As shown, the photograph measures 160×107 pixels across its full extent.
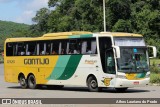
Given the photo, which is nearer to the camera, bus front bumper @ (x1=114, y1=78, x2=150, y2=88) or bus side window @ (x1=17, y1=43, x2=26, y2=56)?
bus front bumper @ (x1=114, y1=78, x2=150, y2=88)

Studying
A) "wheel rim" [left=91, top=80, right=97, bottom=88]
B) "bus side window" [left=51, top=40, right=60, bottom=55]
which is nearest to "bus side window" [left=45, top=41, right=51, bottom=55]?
"bus side window" [left=51, top=40, right=60, bottom=55]

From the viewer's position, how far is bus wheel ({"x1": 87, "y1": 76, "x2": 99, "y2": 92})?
24.8 metres

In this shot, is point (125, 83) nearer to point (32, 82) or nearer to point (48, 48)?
point (48, 48)

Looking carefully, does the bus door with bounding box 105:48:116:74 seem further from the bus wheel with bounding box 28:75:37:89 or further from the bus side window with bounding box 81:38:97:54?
the bus wheel with bounding box 28:75:37:89

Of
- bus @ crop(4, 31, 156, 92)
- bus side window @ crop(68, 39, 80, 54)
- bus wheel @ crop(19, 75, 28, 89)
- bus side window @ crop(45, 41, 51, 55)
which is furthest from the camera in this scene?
bus wheel @ crop(19, 75, 28, 89)

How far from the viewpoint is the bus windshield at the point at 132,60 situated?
23.8m

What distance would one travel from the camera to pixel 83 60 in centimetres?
2536

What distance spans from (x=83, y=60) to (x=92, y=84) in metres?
1.33

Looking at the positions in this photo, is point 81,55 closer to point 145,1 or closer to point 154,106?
point 154,106

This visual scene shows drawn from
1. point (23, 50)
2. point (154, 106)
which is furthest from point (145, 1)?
point (154, 106)

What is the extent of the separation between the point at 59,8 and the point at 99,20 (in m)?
17.7

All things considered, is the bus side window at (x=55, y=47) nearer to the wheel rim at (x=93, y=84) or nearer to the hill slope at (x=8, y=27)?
the wheel rim at (x=93, y=84)

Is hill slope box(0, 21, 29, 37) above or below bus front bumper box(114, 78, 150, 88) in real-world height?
above

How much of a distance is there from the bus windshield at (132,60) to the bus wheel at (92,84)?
179 cm
